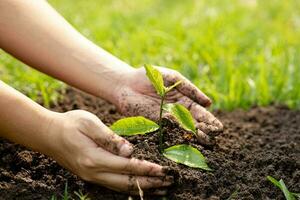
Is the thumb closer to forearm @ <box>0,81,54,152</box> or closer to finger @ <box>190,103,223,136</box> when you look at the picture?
forearm @ <box>0,81,54,152</box>

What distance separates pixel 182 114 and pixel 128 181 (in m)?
0.38

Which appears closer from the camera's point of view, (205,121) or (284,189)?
(284,189)

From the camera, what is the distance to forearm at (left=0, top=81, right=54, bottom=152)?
2131mm

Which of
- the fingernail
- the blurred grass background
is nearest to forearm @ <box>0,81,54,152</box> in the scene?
the fingernail

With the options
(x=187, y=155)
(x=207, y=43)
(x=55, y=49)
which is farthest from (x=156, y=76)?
(x=207, y=43)

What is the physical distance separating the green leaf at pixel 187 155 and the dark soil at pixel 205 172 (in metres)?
0.03

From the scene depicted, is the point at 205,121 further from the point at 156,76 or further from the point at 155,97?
the point at 156,76

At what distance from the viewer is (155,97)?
8.82ft

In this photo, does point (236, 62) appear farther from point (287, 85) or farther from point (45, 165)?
point (45, 165)

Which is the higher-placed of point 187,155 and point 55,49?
point 55,49

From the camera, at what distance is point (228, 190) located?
2.21 m

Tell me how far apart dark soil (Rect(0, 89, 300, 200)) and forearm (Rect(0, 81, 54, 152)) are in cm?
18

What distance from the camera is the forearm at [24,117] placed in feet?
6.99

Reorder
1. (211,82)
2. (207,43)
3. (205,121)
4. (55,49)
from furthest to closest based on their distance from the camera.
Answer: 1. (207,43)
2. (211,82)
3. (55,49)
4. (205,121)
